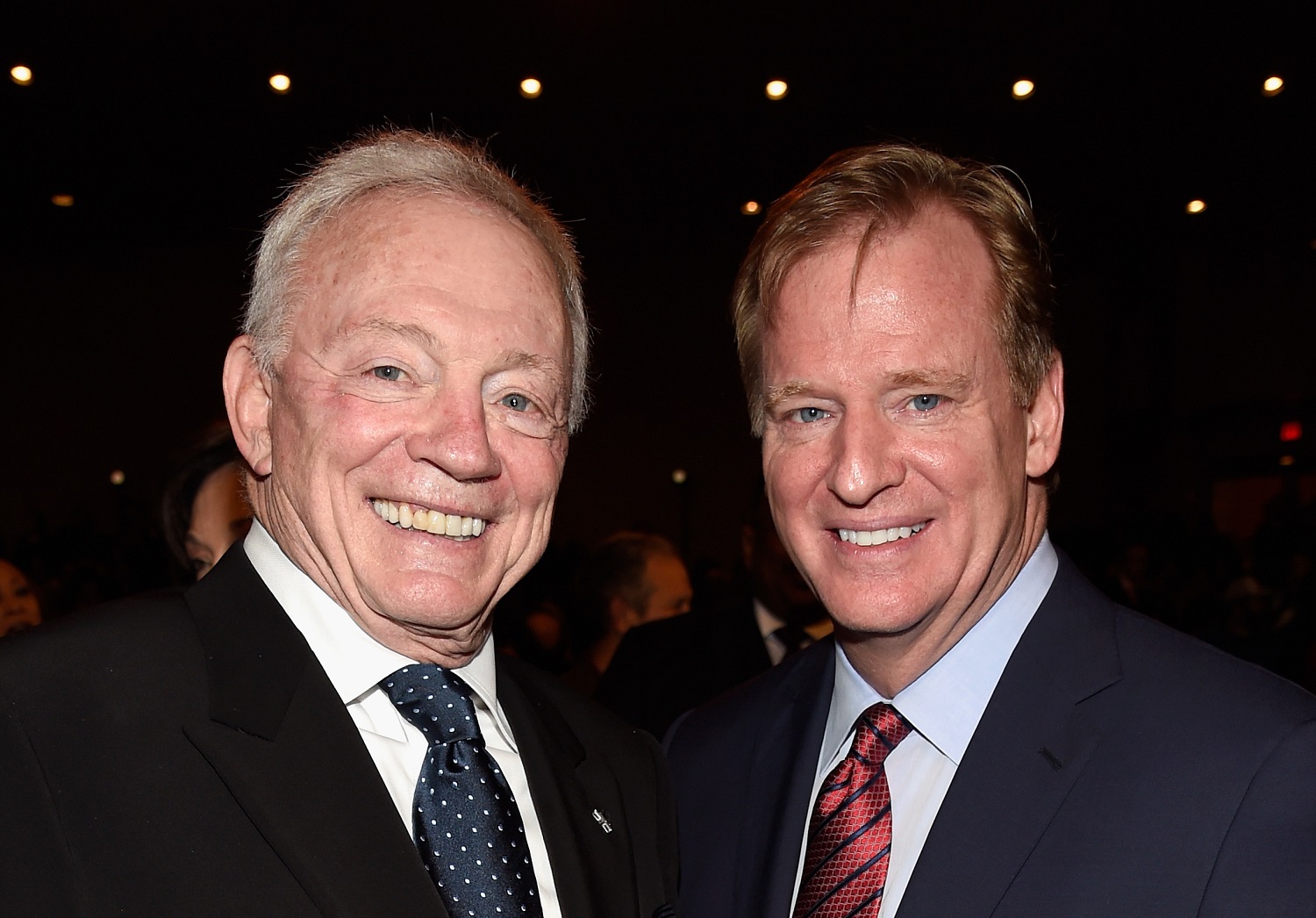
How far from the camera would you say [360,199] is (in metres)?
1.83

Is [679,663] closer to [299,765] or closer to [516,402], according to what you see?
[516,402]

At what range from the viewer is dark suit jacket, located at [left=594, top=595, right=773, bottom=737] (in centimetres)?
402

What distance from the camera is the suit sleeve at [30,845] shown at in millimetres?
1352

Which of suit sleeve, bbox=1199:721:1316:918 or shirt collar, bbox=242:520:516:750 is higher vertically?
shirt collar, bbox=242:520:516:750

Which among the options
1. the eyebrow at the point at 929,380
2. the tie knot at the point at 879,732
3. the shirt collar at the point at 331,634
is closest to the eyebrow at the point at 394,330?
the shirt collar at the point at 331,634

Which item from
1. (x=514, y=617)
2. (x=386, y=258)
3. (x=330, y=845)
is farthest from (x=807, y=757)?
(x=514, y=617)

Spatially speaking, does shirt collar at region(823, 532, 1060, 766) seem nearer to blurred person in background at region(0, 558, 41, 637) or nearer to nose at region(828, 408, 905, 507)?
nose at region(828, 408, 905, 507)

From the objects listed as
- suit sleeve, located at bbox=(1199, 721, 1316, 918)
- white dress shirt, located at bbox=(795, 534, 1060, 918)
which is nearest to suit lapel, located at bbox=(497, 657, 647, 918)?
white dress shirt, located at bbox=(795, 534, 1060, 918)

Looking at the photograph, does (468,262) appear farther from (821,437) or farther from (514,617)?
(514,617)

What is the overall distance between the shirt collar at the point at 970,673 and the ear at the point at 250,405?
116cm

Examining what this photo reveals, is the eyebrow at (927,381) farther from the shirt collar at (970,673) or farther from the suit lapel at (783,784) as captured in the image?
the suit lapel at (783,784)

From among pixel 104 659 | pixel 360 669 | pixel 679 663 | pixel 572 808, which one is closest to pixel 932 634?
pixel 572 808

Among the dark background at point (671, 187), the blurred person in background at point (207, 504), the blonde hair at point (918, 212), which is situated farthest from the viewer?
the dark background at point (671, 187)

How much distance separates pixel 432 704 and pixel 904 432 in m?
0.89
